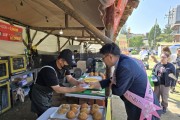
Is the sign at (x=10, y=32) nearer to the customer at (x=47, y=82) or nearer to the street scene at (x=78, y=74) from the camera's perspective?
the street scene at (x=78, y=74)

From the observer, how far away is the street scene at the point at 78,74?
6.75 ft

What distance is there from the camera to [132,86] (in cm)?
205

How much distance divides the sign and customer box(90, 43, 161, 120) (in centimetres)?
394

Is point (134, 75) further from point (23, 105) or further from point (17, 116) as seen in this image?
point (23, 105)

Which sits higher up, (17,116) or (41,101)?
(41,101)

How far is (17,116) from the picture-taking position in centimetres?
456

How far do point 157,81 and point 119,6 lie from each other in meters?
3.14

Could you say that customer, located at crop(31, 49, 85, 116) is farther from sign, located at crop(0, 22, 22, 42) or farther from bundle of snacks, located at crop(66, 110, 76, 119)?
sign, located at crop(0, 22, 22, 42)

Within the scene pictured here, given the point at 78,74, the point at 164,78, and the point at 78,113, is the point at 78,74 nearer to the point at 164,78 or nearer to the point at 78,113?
the point at 164,78

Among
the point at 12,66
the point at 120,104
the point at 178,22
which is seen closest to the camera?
the point at 12,66

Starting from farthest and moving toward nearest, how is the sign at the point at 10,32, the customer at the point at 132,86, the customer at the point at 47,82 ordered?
the sign at the point at 10,32
the customer at the point at 47,82
the customer at the point at 132,86

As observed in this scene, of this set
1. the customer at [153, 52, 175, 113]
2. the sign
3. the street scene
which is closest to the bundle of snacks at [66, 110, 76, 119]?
the street scene

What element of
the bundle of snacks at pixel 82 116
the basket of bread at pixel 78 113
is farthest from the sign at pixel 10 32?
the bundle of snacks at pixel 82 116

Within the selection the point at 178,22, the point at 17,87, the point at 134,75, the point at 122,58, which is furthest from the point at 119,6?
the point at 178,22
